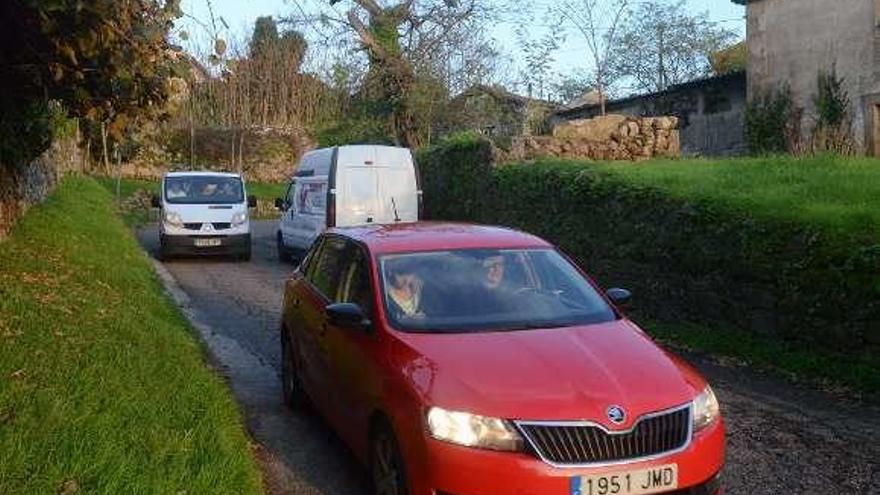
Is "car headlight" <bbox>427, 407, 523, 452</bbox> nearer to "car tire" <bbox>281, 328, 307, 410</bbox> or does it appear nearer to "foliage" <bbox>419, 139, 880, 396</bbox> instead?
"car tire" <bbox>281, 328, 307, 410</bbox>

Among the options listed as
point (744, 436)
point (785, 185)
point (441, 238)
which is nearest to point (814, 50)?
point (785, 185)

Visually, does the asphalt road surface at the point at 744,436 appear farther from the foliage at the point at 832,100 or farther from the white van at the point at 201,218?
the foliage at the point at 832,100

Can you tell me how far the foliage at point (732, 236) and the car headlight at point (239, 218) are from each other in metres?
6.61

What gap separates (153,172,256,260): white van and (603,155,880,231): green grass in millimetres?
9001

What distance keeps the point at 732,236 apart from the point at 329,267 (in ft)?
15.8

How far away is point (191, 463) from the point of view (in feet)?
17.1

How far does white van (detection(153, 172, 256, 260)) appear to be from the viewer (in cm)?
1948

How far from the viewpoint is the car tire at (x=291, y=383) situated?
24.8 feet

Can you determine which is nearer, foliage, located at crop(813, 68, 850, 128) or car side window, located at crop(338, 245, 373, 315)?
car side window, located at crop(338, 245, 373, 315)

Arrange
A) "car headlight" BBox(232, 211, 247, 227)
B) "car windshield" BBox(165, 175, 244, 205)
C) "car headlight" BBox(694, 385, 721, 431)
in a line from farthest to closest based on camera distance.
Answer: "car windshield" BBox(165, 175, 244, 205), "car headlight" BBox(232, 211, 247, 227), "car headlight" BBox(694, 385, 721, 431)

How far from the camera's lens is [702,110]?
95.0 ft

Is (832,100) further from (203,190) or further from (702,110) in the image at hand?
(203,190)

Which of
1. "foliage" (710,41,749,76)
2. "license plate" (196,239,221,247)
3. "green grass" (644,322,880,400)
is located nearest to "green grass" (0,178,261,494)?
"green grass" (644,322,880,400)

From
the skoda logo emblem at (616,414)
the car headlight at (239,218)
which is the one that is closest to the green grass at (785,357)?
the skoda logo emblem at (616,414)
